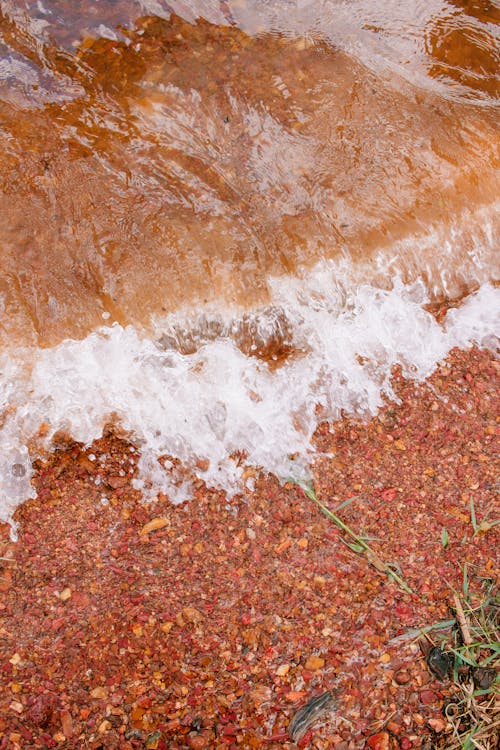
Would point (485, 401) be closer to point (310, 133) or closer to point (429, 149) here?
point (429, 149)

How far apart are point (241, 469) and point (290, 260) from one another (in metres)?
0.89

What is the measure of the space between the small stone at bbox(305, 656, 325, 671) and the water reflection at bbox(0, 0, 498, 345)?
135 cm

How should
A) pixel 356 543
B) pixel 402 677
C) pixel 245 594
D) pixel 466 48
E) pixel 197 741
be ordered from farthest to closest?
1. pixel 466 48
2. pixel 356 543
3. pixel 245 594
4. pixel 402 677
5. pixel 197 741

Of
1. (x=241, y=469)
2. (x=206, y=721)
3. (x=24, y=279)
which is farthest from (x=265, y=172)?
(x=206, y=721)

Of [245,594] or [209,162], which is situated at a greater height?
[209,162]

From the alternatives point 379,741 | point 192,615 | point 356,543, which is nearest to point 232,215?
point 356,543

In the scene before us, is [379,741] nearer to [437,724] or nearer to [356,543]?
[437,724]

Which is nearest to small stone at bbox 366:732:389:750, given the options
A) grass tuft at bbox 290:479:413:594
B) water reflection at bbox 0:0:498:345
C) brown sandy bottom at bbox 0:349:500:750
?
brown sandy bottom at bbox 0:349:500:750

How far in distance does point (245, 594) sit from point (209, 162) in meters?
1.73

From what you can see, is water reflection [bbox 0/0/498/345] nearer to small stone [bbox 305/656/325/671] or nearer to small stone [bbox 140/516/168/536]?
small stone [bbox 140/516/168/536]

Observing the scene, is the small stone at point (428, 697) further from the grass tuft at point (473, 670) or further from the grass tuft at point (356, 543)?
the grass tuft at point (356, 543)

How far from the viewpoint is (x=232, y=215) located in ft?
8.87

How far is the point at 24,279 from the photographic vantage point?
2.54m

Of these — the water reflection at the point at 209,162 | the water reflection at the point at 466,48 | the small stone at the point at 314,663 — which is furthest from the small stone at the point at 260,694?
the water reflection at the point at 466,48
